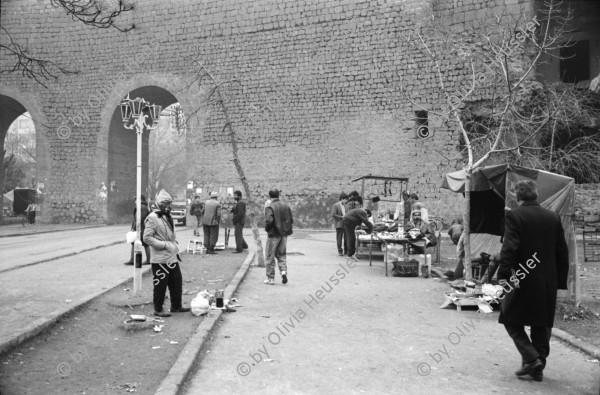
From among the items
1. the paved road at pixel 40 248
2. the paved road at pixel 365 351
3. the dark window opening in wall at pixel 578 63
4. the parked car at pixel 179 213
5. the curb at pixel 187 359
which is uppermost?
the dark window opening in wall at pixel 578 63

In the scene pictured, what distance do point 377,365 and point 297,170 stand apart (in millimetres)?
19534

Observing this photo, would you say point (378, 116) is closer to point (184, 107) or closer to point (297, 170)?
point (297, 170)

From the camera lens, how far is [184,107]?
26281 millimetres

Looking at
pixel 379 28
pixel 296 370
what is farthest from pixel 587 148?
pixel 296 370

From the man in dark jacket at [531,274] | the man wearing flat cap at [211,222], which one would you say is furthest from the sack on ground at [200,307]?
the man wearing flat cap at [211,222]

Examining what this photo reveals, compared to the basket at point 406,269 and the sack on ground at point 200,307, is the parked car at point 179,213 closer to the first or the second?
the basket at point 406,269

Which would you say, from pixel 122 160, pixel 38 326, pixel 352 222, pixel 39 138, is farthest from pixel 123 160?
pixel 38 326

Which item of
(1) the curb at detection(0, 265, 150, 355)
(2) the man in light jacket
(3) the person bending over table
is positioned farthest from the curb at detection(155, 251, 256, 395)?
(2) the man in light jacket

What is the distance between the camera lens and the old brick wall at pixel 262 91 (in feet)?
75.0

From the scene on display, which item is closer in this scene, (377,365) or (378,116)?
(377,365)

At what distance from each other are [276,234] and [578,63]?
67.2ft

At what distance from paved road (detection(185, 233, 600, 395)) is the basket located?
1.88 m

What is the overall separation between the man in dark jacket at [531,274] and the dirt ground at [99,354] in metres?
3.35

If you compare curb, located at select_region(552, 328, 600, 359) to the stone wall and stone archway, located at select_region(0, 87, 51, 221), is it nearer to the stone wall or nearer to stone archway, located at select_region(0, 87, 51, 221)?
the stone wall
